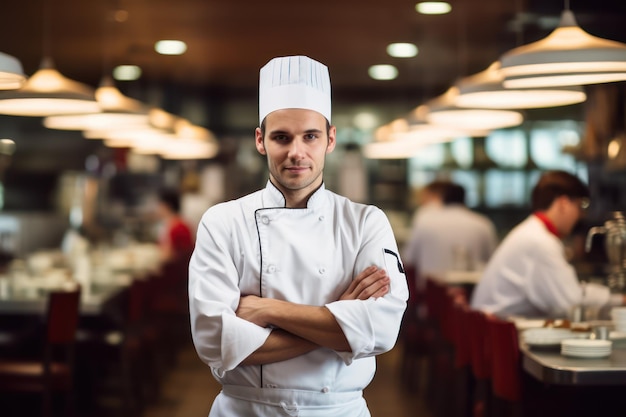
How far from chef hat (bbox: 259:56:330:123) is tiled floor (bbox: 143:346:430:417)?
430 centimetres

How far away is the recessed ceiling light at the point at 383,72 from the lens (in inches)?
510

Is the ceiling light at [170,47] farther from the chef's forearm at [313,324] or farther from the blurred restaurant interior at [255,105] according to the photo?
the chef's forearm at [313,324]

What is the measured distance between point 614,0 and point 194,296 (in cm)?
577

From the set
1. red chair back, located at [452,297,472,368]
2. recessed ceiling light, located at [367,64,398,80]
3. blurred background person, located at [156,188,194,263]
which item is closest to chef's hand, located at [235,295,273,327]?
red chair back, located at [452,297,472,368]

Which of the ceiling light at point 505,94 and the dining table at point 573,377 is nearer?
the dining table at point 573,377

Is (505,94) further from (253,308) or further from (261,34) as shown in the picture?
(261,34)

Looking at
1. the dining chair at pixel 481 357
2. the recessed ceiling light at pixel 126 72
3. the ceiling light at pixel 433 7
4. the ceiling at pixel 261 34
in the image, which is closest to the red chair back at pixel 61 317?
the dining chair at pixel 481 357

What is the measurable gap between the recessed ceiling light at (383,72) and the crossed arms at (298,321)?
10.5 meters

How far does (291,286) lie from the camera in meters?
2.51

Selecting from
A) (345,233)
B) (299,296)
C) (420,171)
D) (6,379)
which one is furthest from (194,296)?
(420,171)

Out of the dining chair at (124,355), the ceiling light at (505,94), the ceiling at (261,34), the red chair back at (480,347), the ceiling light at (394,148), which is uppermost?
the ceiling at (261,34)

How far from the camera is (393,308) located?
96.8 inches

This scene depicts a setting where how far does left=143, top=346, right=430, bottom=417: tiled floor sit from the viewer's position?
666 cm

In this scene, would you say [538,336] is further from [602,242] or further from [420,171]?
[420,171]
